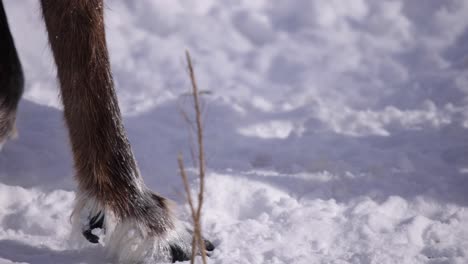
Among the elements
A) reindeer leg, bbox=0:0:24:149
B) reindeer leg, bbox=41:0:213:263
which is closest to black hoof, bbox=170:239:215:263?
A: reindeer leg, bbox=41:0:213:263

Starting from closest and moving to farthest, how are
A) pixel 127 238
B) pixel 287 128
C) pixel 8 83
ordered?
pixel 127 238 → pixel 8 83 → pixel 287 128

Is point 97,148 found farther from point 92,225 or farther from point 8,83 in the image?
point 8,83

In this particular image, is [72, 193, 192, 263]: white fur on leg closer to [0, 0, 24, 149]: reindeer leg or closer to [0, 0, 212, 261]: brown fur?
[0, 0, 212, 261]: brown fur

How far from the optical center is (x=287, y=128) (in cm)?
338

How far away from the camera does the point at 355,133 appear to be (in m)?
3.26

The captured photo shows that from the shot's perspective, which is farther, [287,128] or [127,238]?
[287,128]

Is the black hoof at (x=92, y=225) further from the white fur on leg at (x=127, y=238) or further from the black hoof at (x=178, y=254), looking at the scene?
the black hoof at (x=178, y=254)

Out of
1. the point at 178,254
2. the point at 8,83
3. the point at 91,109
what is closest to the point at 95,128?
the point at 91,109

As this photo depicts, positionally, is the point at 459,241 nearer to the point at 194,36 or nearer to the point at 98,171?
the point at 98,171

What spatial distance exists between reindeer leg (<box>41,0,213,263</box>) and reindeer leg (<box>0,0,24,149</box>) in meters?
0.62

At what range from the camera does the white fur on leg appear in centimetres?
210

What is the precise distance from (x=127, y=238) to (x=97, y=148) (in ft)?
1.25

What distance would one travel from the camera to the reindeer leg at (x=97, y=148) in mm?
2096

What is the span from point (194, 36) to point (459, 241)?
2.98m
